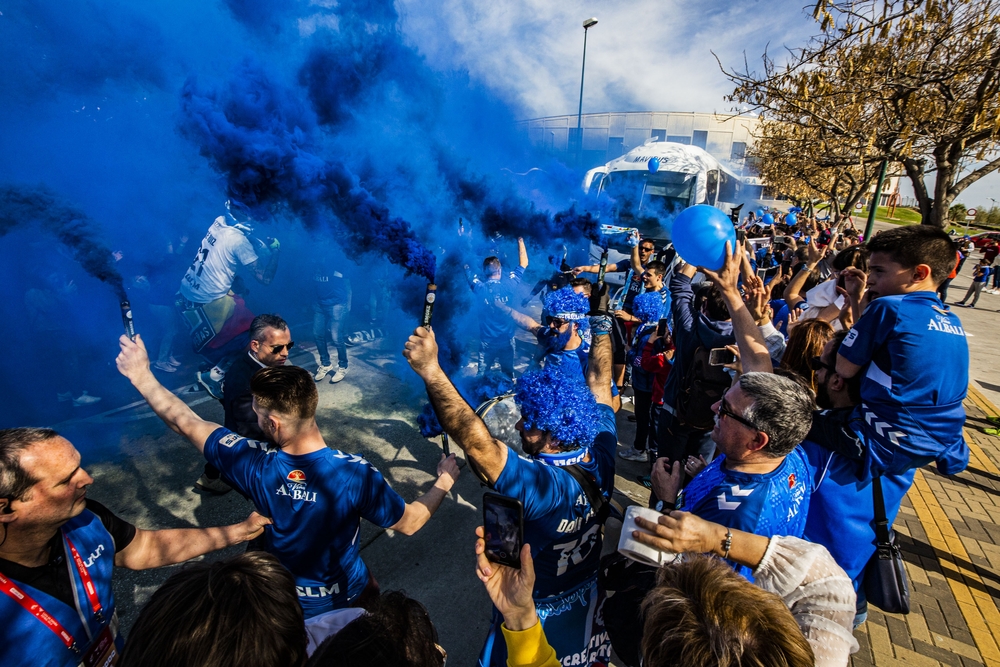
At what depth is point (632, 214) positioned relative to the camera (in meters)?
13.1

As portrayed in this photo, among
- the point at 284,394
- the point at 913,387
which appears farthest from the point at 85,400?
the point at 913,387

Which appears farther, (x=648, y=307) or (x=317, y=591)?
(x=648, y=307)

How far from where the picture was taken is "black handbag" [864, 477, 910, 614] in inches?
81.3

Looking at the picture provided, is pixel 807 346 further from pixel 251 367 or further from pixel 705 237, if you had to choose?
pixel 251 367

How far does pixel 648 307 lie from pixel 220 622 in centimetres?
452

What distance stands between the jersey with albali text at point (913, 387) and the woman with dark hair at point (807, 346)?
2.03ft

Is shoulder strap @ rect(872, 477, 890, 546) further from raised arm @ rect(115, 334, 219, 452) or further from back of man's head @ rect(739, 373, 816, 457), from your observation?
raised arm @ rect(115, 334, 219, 452)

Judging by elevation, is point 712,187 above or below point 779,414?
above

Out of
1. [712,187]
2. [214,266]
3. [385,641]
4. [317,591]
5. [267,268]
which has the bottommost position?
[317,591]

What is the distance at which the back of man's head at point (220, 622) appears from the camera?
978 mm

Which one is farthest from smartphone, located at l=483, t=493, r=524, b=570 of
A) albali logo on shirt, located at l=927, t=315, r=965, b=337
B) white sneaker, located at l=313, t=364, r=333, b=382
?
white sneaker, located at l=313, t=364, r=333, b=382

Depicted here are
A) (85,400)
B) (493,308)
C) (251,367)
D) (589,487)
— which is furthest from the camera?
(85,400)

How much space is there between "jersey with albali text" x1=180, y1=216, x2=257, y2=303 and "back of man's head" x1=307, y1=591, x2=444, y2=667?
4500mm

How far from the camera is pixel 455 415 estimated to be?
5.48ft
